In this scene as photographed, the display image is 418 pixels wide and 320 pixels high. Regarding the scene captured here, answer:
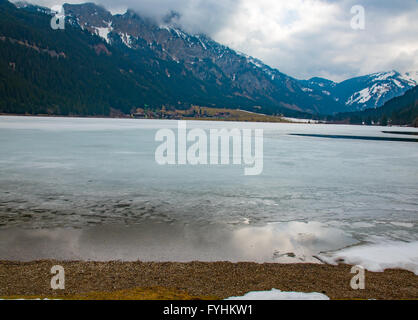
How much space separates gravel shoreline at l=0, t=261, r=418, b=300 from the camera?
7.25 meters

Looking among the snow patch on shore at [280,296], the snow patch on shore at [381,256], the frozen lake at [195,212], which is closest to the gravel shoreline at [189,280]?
the snow patch on shore at [280,296]

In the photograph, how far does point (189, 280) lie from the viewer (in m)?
8.08

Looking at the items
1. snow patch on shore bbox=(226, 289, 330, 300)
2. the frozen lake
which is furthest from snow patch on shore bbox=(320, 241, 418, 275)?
snow patch on shore bbox=(226, 289, 330, 300)

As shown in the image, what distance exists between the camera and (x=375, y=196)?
1875cm

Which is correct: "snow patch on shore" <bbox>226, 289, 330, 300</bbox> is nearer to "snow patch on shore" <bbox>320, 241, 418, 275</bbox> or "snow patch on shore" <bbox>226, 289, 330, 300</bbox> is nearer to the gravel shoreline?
the gravel shoreline

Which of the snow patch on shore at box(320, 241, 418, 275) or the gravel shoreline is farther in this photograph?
the snow patch on shore at box(320, 241, 418, 275)

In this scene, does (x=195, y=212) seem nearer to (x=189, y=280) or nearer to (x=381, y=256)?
(x=189, y=280)

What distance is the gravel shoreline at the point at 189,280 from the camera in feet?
23.8

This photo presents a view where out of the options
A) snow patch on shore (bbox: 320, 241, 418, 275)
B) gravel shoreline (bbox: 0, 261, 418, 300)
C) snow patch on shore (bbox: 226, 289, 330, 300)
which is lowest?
snow patch on shore (bbox: 320, 241, 418, 275)

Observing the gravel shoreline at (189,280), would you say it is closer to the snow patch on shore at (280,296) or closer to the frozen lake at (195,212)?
the snow patch on shore at (280,296)

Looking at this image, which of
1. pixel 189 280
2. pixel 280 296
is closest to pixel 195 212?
pixel 189 280
